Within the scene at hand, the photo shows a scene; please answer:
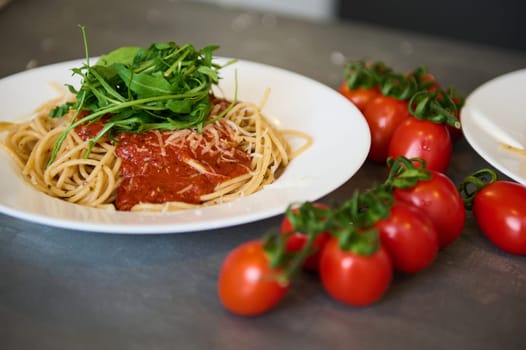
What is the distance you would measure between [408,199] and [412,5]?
11.4 ft

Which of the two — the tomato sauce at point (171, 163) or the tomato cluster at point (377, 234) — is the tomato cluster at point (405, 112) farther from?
the tomato sauce at point (171, 163)

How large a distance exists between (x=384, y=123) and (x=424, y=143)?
0.69ft

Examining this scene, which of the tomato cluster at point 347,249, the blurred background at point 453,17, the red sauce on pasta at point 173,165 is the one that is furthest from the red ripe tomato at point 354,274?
the blurred background at point 453,17

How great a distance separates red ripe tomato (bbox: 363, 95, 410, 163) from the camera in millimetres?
2258

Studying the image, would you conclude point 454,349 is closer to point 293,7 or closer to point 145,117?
point 145,117

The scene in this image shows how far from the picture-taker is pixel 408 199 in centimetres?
174

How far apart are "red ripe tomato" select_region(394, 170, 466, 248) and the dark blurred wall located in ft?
10.9

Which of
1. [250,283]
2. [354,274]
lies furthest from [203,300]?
[354,274]

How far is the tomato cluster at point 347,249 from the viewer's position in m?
1.44

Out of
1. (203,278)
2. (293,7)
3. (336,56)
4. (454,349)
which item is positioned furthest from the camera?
(293,7)

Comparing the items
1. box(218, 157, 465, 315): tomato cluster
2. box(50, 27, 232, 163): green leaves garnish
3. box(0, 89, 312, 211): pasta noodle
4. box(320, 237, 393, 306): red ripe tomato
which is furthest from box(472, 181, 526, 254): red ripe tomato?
box(50, 27, 232, 163): green leaves garnish

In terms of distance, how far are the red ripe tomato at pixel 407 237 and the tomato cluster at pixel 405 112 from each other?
49 cm

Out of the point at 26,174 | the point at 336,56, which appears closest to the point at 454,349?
the point at 26,174

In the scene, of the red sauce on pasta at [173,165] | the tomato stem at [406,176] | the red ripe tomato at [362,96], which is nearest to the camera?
the tomato stem at [406,176]
